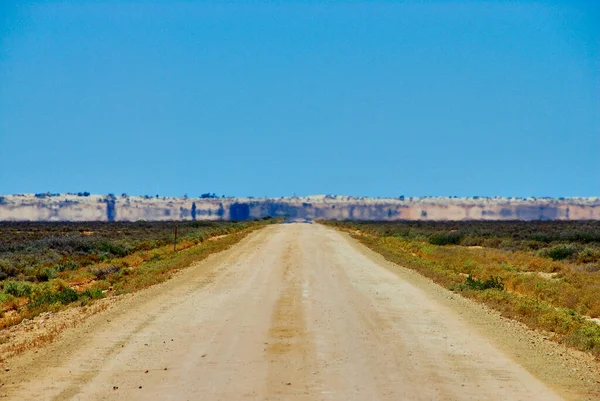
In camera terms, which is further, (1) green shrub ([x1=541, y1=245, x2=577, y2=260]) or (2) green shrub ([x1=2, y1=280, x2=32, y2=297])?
(1) green shrub ([x1=541, y1=245, x2=577, y2=260])

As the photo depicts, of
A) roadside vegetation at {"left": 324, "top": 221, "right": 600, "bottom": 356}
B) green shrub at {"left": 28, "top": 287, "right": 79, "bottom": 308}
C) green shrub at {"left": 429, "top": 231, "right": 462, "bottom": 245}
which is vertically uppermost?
green shrub at {"left": 429, "top": 231, "right": 462, "bottom": 245}

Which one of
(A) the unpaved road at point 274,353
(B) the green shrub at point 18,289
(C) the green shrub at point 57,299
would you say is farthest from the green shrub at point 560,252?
(B) the green shrub at point 18,289

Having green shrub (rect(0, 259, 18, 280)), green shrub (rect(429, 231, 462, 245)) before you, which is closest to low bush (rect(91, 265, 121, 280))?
green shrub (rect(0, 259, 18, 280))

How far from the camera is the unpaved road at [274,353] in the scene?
8688mm

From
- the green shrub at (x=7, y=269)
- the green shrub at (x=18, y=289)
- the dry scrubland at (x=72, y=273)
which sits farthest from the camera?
the green shrub at (x=7, y=269)

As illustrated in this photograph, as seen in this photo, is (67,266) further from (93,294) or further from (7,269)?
(93,294)

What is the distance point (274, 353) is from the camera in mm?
10836

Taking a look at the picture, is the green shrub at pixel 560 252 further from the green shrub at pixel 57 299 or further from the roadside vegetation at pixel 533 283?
the green shrub at pixel 57 299

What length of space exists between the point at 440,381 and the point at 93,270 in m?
19.9

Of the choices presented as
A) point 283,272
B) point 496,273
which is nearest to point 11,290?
point 283,272

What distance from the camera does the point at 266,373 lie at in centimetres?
950

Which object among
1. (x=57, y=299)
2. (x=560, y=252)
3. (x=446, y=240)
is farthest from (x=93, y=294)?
(x=446, y=240)

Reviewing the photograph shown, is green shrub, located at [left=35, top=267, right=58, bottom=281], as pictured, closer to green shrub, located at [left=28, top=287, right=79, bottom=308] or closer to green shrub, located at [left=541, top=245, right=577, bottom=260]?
green shrub, located at [left=28, top=287, right=79, bottom=308]

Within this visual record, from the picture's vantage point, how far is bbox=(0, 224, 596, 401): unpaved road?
8688 millimetres
